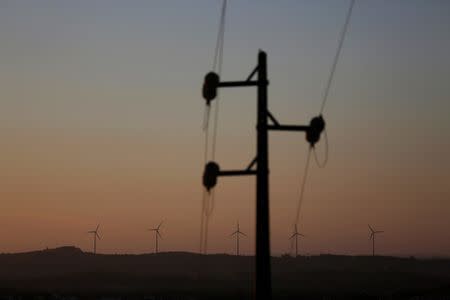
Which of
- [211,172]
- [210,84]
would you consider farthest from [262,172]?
[210,84]

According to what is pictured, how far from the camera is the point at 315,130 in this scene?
22656mm

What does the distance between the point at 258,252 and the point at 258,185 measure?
1.62m

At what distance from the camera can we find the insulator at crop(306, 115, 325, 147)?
22656mm

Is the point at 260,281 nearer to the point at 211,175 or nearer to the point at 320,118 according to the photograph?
the point at 211,175

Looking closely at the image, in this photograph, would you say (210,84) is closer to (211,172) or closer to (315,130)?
(211,172)

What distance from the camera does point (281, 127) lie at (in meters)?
21.7

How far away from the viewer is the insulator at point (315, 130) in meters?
22.7

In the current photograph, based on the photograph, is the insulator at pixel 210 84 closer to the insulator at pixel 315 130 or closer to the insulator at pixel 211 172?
the insulator at pixel 211 172

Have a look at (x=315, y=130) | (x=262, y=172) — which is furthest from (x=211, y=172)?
(x=315, y=130)

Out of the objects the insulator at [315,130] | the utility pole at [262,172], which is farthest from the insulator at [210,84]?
the insulator at [315,130]

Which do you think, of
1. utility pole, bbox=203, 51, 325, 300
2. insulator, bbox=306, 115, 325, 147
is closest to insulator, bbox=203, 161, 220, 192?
utility pole, bbox=203, 51, 325, 300

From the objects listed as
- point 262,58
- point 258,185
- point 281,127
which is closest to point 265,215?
point 258,185

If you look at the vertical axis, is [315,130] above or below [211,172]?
above

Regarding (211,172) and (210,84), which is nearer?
(211,172)
